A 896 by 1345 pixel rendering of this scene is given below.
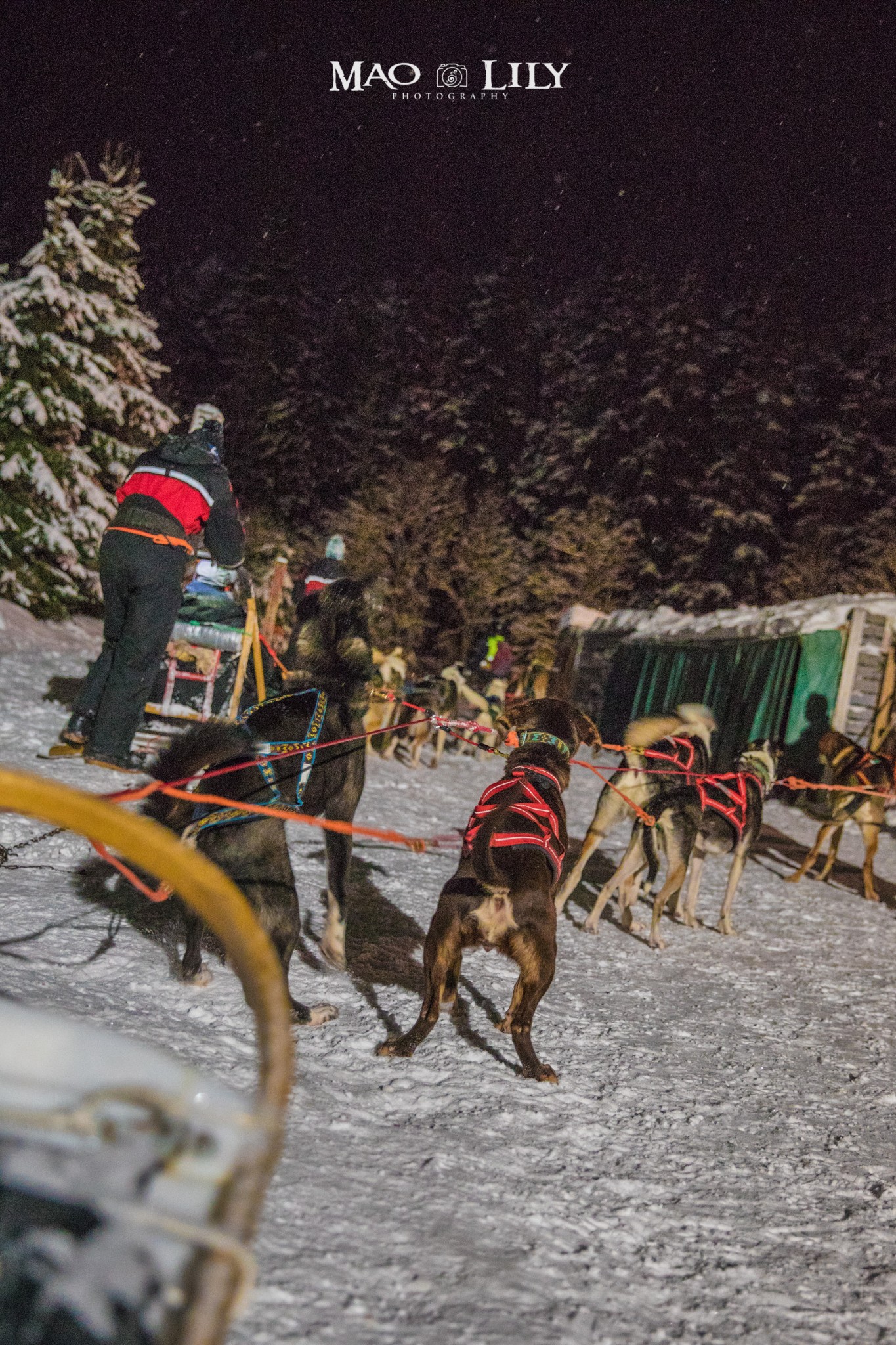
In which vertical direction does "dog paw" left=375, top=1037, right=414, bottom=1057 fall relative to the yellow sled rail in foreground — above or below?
below

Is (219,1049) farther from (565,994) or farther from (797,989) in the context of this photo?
(797,989)

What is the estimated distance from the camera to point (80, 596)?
50.1 ft

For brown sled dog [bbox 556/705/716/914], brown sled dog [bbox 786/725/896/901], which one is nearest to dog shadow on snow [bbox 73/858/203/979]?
brown sled dog [bbox 556/705/716/914]

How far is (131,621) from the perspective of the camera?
14.7 feet

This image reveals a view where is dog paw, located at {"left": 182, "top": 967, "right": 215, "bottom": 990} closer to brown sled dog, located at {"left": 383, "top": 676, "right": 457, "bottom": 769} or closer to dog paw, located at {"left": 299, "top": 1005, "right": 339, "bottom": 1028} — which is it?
dog paw, located at {"left": 299, "top": 1005, "right": 339, "bottom": 1028}

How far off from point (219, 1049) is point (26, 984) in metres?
0.59

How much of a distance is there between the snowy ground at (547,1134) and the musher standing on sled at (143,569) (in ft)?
2.21

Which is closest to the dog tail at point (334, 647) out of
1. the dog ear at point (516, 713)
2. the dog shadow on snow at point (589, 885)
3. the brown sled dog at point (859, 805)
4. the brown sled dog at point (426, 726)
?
the dog ear at point (516, 713)

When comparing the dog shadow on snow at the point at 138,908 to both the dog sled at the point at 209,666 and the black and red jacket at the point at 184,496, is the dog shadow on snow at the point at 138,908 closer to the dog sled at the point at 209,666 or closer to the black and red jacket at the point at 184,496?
the black and red jacket at the point at 184,496

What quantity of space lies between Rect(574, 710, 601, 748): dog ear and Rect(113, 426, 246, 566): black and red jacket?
80.7 inches

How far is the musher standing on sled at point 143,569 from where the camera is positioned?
14.5ft

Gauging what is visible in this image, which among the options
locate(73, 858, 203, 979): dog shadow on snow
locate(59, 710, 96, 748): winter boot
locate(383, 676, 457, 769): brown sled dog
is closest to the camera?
locate(73, 858, 203, 979): dog shadow on snow

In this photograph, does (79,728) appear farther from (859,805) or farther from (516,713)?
(859,805)

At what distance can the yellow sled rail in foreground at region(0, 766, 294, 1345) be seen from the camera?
920 millimetres
